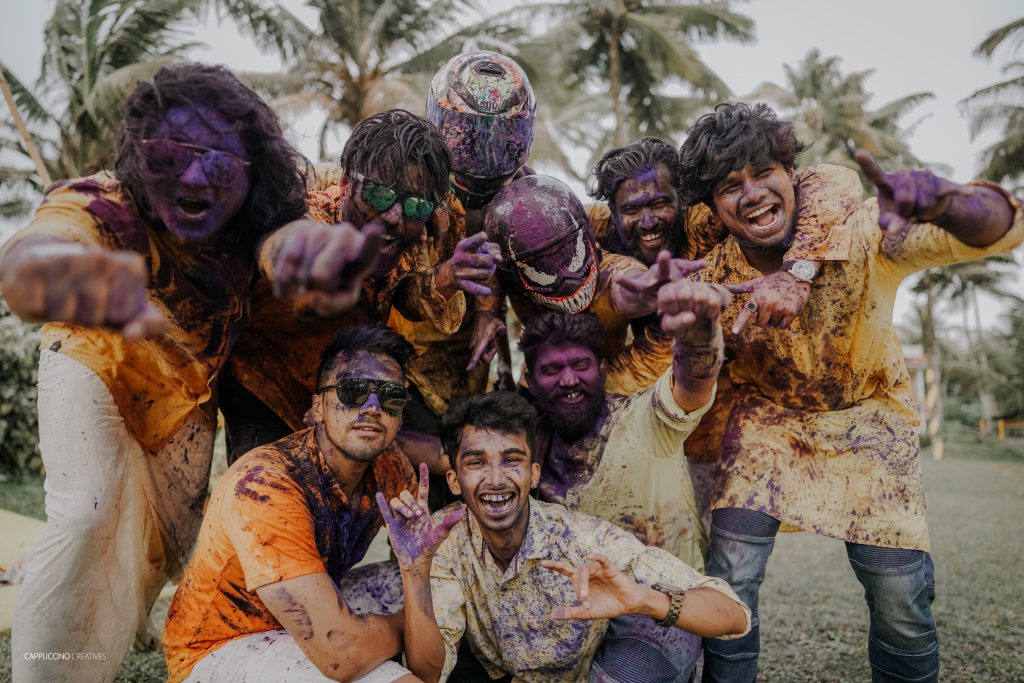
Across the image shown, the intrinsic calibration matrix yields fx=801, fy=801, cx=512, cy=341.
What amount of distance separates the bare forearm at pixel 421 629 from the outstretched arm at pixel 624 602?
0.56 m

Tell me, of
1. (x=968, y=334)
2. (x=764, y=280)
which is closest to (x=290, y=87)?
(x=764, y=280)

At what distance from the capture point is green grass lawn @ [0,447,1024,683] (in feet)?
18.0

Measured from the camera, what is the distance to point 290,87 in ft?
57.0

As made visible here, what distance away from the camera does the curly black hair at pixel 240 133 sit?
290cm

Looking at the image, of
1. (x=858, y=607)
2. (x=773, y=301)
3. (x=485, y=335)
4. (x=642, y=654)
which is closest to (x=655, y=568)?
(x=642, y=654)

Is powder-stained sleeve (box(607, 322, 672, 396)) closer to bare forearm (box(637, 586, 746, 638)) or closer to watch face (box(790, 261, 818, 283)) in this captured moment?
watch face (box(790, 261, 818, 283))

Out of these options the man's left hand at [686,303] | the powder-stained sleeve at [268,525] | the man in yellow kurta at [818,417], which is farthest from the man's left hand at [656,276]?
the powder-stained sleeve at [268,525]

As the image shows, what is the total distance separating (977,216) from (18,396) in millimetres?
12254

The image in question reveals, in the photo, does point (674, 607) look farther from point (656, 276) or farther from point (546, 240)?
point (546, 240)

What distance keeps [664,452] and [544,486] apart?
2.38ft

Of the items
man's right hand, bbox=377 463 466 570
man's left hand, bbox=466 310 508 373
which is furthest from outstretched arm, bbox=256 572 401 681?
man's left hand, bbox=466 310 508 373

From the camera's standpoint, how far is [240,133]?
299 centimetres

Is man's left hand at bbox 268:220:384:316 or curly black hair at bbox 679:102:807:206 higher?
curly black hair at bbox 679:102:807:206

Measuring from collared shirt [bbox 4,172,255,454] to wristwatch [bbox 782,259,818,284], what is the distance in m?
2.37
